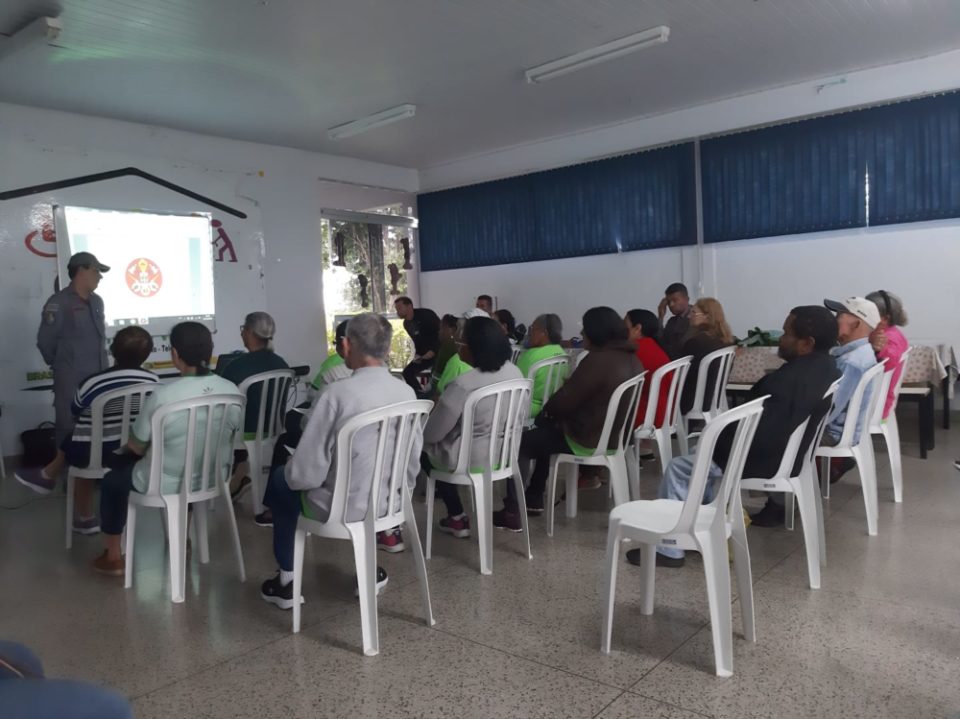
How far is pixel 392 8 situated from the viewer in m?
4.32

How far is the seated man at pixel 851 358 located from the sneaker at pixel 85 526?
3.78 metres

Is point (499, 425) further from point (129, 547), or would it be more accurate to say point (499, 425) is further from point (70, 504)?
point (70, 504)

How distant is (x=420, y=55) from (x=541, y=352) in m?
2.52

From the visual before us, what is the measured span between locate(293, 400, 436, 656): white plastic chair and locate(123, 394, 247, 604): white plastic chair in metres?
0.63

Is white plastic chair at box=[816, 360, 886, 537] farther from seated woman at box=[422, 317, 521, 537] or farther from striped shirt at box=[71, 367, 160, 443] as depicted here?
striped shirt at box=[71, 367, 160, 443]

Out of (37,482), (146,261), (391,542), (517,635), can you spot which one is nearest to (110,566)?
(391,542)

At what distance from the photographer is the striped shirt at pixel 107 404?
130 inches

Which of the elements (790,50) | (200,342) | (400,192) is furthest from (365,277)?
(200,342)

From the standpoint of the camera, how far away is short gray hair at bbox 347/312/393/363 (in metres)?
2.58

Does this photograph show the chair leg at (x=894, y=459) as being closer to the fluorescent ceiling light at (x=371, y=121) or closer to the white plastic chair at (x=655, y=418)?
the white plastic chair at (x=655, y=418)

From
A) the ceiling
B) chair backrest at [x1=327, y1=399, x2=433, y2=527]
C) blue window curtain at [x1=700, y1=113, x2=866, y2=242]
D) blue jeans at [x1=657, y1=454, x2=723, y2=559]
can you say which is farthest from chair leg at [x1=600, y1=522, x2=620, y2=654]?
blue window curtain at [x1=700, y1=113, x2=866, y2=242]

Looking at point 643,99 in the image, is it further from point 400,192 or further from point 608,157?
point 400,192

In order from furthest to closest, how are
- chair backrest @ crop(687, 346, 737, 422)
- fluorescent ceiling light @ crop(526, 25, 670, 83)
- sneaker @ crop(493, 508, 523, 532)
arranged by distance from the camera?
fluorescent ceiling light @ crop(526, 25, 670, 83) → chair backrest @ crop(687, 346, 737, 422) → sneaker @ crop(493, 508, 523, 532)

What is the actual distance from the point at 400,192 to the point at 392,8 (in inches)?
195
